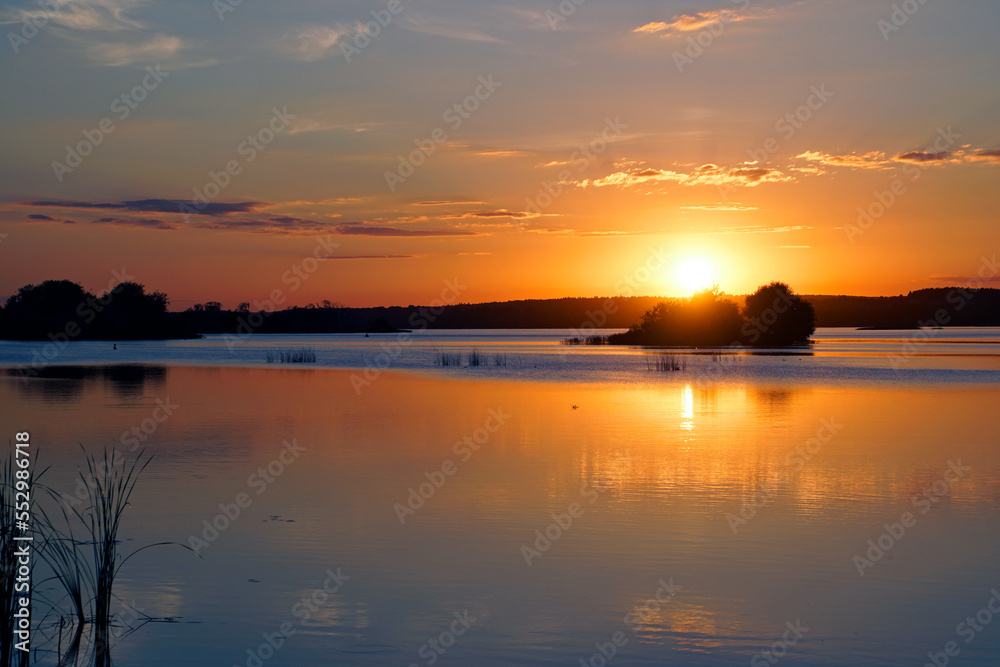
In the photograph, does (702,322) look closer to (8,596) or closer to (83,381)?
(83,381)

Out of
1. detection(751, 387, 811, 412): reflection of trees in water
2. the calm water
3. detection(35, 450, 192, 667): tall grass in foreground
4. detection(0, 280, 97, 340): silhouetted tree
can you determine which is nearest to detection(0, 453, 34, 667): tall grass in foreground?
detection(35, 450, 192, 667): tall grass in foreground

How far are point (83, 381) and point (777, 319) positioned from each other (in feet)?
204

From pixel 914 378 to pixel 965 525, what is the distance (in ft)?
86.2

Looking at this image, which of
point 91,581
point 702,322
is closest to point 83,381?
point 91,581

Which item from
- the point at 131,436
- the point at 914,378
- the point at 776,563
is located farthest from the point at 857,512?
the point at 914,378

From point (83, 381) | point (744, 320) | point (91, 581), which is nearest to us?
point (91, 581)

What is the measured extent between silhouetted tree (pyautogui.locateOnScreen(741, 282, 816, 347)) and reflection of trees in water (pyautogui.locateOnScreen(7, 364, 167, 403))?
55.2 metres

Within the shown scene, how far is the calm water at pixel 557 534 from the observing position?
629cm

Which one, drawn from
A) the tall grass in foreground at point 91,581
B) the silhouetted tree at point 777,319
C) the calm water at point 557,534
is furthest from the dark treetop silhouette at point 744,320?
the tall grass in foreground at point 91,581

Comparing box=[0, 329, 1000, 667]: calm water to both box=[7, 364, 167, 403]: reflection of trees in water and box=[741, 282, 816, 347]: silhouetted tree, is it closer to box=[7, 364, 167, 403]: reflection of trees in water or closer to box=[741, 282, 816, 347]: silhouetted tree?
box=[7, 364, 167, 403]: reflection of trees in water

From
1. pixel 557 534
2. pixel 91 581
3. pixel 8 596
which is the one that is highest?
pixel 8 596

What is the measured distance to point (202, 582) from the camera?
7.58 metres

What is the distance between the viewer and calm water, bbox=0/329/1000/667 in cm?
629

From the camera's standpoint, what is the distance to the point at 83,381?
31.7m
